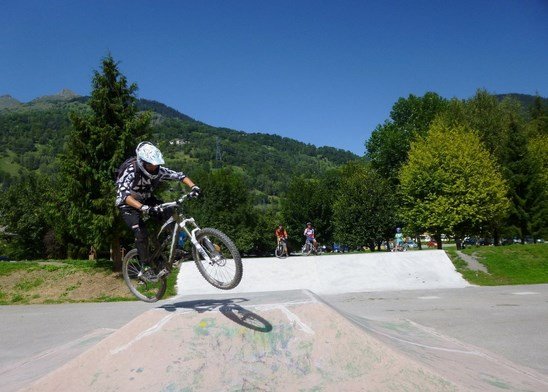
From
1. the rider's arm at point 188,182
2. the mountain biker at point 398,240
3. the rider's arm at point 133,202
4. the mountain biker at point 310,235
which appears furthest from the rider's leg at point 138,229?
the mountain biker at point 398,240

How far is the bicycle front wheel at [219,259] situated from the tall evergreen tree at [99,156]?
15.8 m

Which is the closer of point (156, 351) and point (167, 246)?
point (156, 351)

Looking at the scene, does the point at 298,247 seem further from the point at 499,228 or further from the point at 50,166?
the point at 50,166

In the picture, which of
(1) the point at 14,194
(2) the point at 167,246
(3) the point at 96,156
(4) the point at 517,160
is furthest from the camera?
(1) the point at 14,194

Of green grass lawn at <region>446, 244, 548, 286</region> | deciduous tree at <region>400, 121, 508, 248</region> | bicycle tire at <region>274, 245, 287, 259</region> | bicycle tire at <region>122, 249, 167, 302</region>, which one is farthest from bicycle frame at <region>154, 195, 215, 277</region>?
deciduous tree at <region>400, 121, 508, 248</region>

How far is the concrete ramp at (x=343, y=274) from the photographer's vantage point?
679 inches

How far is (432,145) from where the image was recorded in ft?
128

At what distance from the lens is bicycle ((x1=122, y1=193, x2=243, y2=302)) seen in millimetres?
6027

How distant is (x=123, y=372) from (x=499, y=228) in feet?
156

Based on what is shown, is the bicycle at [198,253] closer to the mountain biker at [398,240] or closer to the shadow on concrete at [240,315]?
the shadow on concrete at [240,315]

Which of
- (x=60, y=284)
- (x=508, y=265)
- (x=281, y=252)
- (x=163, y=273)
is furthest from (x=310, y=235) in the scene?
(x=163, y=273)

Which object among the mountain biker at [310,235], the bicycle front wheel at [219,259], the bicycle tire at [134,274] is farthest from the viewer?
the mountain biker at [310,235]

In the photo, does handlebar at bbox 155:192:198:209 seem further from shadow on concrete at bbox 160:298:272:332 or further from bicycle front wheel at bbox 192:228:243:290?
shadow on concrete at bbox 160:298:272:332

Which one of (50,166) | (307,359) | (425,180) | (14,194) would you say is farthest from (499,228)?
(50,166)
